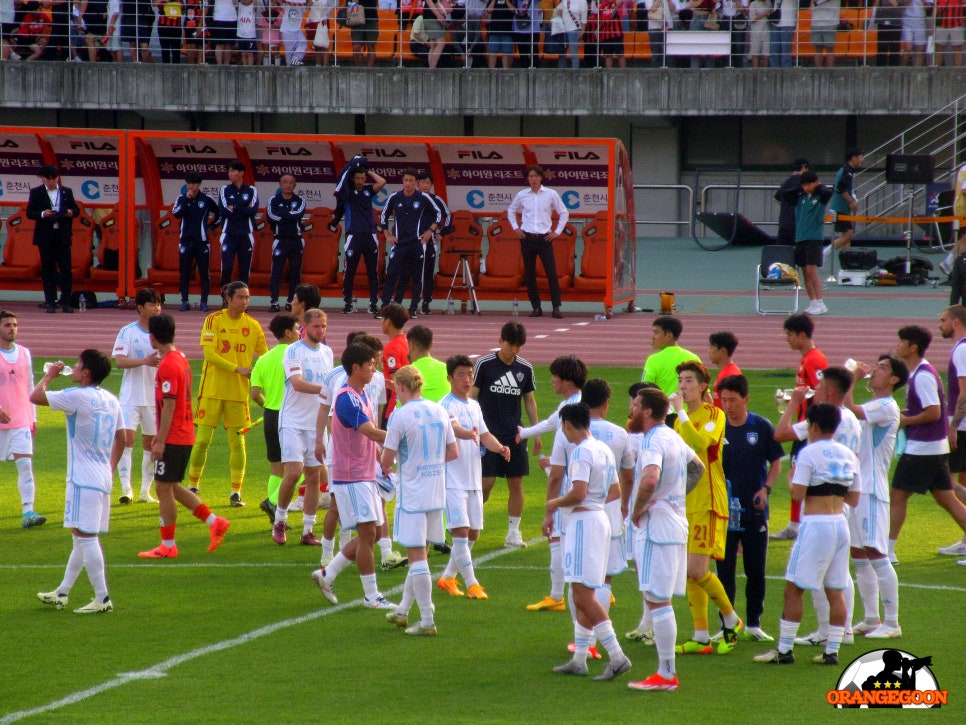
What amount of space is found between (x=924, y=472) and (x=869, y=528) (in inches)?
Result: 71.8

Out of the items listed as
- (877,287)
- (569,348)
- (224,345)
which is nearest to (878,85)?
(877,287)

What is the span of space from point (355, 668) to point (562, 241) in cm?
1579

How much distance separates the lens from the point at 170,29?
110 feet

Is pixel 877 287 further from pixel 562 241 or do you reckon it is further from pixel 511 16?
pixel 511 16

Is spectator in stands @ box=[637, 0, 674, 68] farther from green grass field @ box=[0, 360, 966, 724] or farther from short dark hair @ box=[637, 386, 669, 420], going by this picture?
short dark hair @ box=[637, 386, 669, 420]

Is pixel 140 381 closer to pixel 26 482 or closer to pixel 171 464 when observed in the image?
pixel 26 482

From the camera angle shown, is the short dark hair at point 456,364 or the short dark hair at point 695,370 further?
the short dark hair at point 456,364

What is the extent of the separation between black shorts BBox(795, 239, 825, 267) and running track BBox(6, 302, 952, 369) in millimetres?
974

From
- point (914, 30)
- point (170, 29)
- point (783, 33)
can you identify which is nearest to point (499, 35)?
point (783, 33)

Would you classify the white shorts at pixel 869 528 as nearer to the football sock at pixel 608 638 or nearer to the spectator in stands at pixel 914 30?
the football sock at pixel 608 638

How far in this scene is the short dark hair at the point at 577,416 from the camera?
746cm

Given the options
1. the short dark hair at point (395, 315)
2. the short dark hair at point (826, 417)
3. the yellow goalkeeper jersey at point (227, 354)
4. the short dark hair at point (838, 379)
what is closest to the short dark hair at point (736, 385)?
the short dark hair at point (838, 379)

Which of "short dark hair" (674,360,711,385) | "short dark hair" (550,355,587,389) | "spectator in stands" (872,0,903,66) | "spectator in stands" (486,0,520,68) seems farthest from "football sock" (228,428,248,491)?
"spectator in stands" (872,0,903,66)

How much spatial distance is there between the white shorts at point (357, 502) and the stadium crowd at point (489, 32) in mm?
24229
